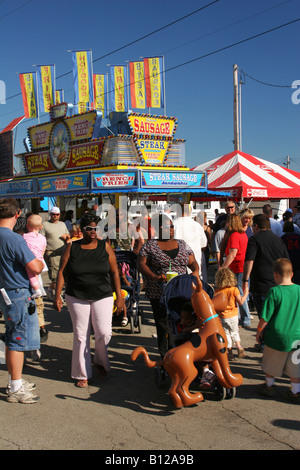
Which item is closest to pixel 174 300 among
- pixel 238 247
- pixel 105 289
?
pixel 105 289

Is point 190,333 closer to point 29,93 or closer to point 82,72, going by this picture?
point 82,72

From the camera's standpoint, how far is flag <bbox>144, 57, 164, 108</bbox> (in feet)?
59.5

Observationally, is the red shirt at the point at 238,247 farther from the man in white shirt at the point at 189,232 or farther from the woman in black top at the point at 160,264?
the woman in black top at the point at 160,264

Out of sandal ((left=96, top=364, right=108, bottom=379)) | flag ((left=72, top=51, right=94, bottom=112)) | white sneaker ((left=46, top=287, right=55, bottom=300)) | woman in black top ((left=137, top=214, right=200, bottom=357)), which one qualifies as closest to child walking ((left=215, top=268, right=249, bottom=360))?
woman in black top ((left=137, top=214, right=200, bottom=357))

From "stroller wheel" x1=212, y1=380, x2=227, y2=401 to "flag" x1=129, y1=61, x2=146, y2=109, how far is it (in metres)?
15.0

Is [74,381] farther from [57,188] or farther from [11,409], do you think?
[57,188]

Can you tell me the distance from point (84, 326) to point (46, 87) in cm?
1834

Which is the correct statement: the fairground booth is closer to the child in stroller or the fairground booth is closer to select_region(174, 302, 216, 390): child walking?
the child in stroller

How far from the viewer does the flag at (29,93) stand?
70.7ft

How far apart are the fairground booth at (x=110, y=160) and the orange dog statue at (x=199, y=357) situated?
976 centimetres

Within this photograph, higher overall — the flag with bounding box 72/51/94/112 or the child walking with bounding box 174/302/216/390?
the flag with bounding box 72/51/94/112

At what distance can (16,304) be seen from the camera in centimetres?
459
